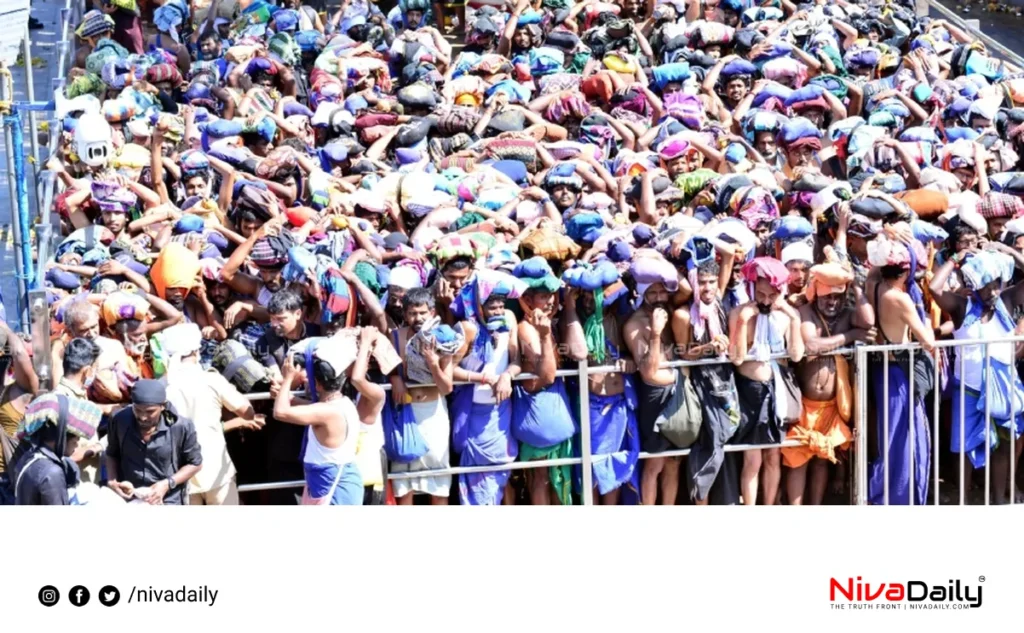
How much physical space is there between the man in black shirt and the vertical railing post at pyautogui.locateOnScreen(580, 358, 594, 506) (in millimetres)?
2117

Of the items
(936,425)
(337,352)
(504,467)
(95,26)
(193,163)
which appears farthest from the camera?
(95,26)

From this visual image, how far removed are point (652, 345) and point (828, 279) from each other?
1.07 metres

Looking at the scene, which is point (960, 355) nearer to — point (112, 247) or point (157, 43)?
point (112, 247)

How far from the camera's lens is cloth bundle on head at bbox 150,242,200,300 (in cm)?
1095

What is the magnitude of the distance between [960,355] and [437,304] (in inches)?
113

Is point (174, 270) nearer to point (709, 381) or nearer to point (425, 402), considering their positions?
point (425, 402)

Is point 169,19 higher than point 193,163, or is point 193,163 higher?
point 169,19

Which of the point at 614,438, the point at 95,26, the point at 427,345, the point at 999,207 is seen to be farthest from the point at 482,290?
the point at 95,26

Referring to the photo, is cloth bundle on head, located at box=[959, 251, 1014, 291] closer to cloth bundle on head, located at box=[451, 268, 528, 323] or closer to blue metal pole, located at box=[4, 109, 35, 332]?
cloth bundle on head, located at box=[451, 268, 528, 323]

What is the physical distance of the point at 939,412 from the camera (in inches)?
442

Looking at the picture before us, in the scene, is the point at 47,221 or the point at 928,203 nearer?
the point at 928,203

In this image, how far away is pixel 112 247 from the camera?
11.7 meters

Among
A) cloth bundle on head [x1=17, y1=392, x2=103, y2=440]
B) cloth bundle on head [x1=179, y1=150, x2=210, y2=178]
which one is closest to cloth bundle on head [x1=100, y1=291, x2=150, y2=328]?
cloth bundle on head [x1=17, y1=392, x2=103, y2=440]
